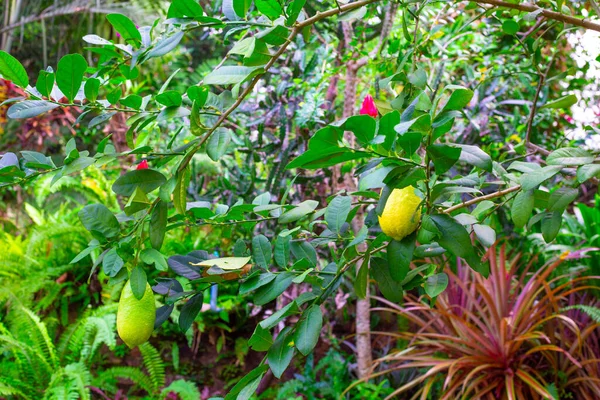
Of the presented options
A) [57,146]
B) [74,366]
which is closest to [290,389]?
[74,366]

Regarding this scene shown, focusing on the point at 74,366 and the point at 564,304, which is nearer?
the point at 74,366

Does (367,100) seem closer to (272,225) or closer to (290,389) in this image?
(272,225)

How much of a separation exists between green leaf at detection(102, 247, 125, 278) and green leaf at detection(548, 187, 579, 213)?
50 cm

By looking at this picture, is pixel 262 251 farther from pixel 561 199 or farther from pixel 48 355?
pixel 48 355

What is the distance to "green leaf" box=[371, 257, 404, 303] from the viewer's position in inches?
24.0

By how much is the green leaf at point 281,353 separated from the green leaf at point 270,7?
352mm

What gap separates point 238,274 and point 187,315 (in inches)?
3.3

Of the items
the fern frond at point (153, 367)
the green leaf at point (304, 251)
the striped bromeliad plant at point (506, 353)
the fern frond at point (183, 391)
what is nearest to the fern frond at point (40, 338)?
the fern frond at point (153, 367)

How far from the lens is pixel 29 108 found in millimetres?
558

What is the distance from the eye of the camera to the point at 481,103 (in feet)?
6.80

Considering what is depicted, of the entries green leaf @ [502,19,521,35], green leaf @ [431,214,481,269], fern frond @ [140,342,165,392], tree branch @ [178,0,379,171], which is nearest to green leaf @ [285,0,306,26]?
tree branch @ [178,0,379,171]

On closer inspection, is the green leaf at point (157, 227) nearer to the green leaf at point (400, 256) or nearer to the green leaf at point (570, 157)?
the green leaf at point (400, 256)

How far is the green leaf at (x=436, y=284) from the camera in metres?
0.63

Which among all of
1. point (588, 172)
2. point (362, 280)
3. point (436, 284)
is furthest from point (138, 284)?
point (588, 172)
